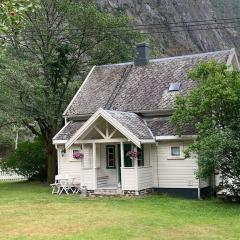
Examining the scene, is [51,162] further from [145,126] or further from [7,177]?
[145,126]

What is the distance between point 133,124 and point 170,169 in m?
2.74

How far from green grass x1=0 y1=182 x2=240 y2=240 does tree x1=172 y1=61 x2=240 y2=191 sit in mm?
1584

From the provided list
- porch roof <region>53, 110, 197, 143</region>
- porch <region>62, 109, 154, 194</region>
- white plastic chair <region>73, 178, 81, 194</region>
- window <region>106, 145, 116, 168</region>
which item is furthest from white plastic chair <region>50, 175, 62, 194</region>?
window <region>106, 145, 116, 168</region>

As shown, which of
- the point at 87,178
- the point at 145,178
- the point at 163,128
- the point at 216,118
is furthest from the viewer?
the point at 87,178

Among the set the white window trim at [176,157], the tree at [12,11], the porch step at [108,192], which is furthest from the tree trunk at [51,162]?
the tree at [12,11]

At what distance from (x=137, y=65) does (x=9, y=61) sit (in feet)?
23.9

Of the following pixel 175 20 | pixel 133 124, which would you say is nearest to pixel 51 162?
pixel 133 124

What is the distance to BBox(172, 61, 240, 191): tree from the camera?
59.5 feet

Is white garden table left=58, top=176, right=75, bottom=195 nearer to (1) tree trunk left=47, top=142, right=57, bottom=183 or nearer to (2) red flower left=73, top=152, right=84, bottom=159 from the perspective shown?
(2) red flower left=73, top=152, right=84, bottom=159

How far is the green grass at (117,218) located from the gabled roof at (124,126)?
273cm

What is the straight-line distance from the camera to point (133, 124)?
23.0m

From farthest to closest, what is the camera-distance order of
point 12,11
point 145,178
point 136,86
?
1. point 136,86
2. point 145,178
3. point 12,11

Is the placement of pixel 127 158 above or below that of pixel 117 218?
above

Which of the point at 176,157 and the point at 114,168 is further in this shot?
the point at 114,168
